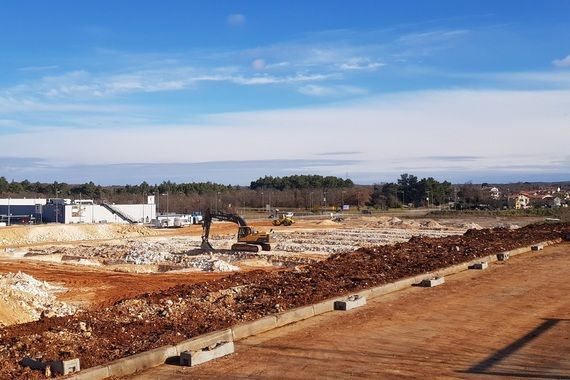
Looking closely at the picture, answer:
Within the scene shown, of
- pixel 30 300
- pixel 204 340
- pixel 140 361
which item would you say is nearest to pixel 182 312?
pixel 204 340

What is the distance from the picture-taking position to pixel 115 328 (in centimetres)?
1086

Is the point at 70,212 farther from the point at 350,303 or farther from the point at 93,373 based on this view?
the point at 93,373

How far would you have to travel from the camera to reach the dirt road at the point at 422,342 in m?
8.57

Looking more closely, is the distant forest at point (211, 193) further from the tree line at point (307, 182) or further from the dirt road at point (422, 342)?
the dirt road at point (422, 342)

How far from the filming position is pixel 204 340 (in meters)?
9.88

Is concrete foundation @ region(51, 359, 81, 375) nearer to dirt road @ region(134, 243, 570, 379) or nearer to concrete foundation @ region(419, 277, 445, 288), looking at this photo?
dirt road @ region(134, 243, 570, 379)

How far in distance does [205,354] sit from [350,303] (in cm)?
462

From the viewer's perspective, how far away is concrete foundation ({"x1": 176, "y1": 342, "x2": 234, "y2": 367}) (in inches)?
349

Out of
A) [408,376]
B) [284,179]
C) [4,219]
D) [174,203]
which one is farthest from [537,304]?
[284,179]

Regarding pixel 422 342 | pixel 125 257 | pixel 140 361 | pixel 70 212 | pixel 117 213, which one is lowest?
pixel 125 257

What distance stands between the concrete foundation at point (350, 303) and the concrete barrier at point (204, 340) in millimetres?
3191

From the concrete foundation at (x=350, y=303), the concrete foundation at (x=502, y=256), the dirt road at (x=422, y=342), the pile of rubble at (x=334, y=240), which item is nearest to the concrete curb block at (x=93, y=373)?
the dirt road at (x=422, y=342)

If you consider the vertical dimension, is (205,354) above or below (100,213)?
below

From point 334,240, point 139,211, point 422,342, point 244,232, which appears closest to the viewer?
point 422,342
